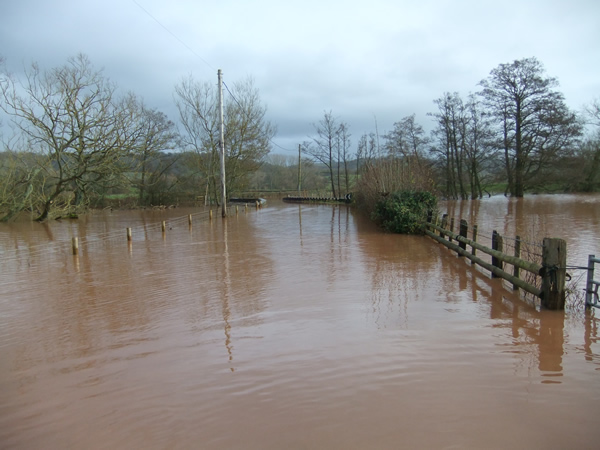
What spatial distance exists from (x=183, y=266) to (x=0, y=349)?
552 cm

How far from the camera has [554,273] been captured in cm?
600

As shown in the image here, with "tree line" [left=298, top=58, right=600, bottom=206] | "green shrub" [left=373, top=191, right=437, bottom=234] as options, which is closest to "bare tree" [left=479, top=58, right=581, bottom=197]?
"tree line" [left=298, top=58, right=600, bottom=206]

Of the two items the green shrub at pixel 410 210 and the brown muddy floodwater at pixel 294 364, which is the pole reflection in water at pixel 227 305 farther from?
the green shrub at pixel 410 210

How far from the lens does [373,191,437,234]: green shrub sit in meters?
16.1

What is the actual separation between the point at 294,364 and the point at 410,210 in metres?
12.6

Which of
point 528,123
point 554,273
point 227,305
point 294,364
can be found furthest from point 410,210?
point 528,123

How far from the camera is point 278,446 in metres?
3.12

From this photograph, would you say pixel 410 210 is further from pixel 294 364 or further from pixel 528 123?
pixel 528 123

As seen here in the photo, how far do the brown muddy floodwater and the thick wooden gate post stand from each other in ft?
0.71

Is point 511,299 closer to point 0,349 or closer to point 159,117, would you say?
point 0,349

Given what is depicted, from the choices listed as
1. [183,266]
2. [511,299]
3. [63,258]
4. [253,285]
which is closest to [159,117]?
[63,258]

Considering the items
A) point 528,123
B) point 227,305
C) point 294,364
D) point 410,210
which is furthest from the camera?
point 528,123

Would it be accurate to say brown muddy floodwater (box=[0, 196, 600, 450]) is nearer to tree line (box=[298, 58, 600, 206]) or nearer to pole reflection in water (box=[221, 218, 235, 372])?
pole reflection in water (box=[221, 218, 235, 372])

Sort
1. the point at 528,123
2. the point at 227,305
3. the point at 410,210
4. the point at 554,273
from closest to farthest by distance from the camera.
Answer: the point at 554,273
the point at 227,305
the point at 410,210
the point at 528,123
